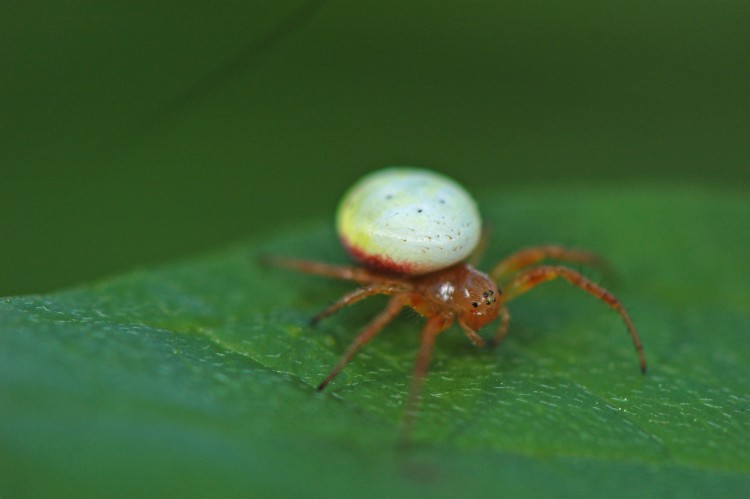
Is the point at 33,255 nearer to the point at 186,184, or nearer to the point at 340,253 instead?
the point at 186,184

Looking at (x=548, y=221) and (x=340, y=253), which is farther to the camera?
(x=548, y=221)

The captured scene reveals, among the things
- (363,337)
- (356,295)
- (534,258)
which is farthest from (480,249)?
(363,337)

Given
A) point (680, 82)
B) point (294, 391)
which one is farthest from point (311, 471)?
point (680, 82)

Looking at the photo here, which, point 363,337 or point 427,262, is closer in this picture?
point 363,337

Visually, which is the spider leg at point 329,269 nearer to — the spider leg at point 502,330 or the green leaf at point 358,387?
the green leaf at point 358,387

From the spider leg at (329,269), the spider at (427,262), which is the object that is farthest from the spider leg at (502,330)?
the spider leg at (329,269)

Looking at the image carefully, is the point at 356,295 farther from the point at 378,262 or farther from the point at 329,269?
the point at 329,269
